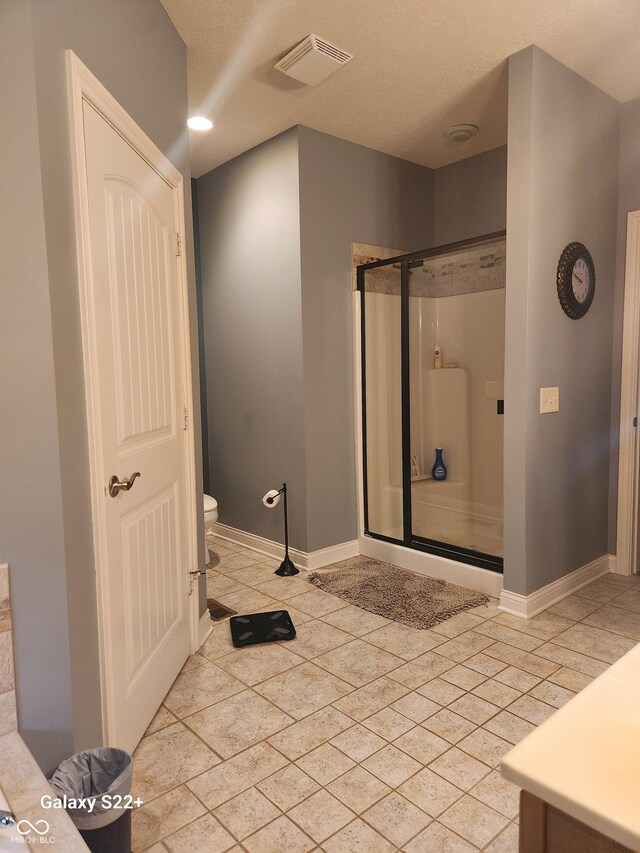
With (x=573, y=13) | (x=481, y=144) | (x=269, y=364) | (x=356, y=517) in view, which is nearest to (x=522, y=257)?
(x=573, y=13)

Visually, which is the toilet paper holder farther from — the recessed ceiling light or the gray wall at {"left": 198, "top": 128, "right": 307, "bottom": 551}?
the recessed ceiling light

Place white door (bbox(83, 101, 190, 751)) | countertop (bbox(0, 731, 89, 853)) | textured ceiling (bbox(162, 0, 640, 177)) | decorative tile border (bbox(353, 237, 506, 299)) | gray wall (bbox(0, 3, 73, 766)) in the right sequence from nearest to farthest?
countertop (bbox(0, 731, 89, 853))
gray wall (bbox(0, 3, 73, 766))
white door (bbox(83, 101, 190, 751))
textured ceiling (bbox(162, 0, 640, 177))
decorative tile border (bbox(353, 237, 506, 299))

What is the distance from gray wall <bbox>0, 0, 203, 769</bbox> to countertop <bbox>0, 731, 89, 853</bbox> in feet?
0.38

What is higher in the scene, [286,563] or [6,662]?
[6,662]

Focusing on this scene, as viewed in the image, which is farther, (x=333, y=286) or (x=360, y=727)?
(x=333, y=286)

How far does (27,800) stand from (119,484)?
0.83 m

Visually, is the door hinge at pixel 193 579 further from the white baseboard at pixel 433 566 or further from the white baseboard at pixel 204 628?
the white baseboard at pixel 433 566

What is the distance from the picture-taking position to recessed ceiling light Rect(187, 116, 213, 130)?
10.4 ft

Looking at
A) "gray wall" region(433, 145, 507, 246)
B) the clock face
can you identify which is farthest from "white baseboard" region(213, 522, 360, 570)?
"gray wall" region(433, 145, 507, 246)

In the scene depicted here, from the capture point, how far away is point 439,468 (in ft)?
12.8

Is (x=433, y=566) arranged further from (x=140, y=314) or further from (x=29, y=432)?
(x=29, y=432)

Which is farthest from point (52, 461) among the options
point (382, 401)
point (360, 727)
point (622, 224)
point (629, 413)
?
point (622, 224)

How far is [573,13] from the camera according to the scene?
7.66 feet

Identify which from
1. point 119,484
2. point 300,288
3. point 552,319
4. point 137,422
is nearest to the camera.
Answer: point 119,484
